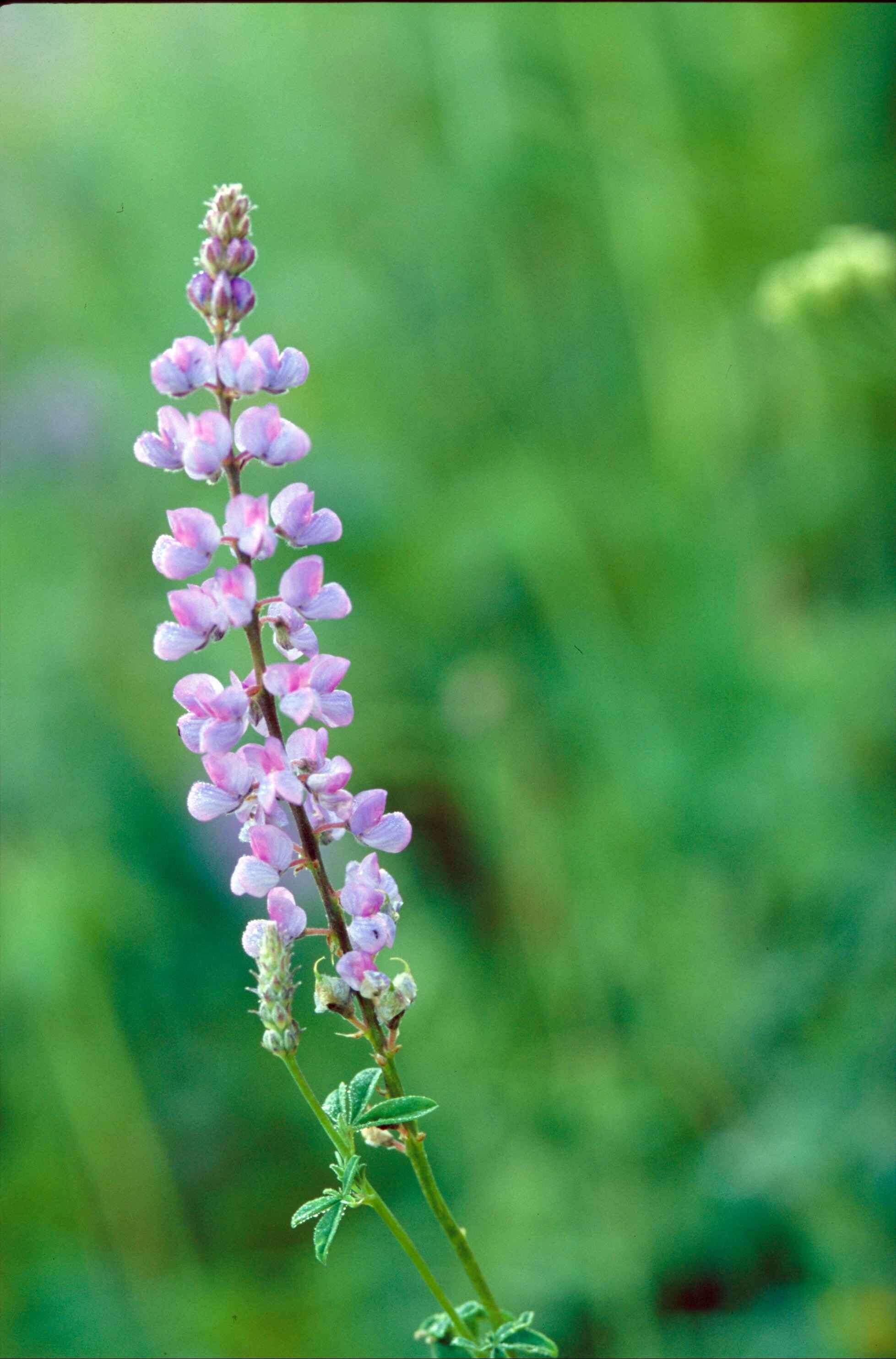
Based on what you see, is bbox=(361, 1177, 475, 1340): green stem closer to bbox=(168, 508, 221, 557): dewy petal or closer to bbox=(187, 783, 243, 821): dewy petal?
bbox=(187, 783, 243, 821): dewy petal

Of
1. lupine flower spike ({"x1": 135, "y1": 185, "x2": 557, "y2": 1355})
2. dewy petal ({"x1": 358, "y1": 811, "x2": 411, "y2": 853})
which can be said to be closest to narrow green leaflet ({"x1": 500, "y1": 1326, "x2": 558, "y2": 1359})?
lupine flower spike ({"x1": 135, "y1": 185, "x2": 557, "y2": 1355})

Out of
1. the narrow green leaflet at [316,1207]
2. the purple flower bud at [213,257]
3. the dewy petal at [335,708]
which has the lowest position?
the narrow green leaflet at [316,1207]

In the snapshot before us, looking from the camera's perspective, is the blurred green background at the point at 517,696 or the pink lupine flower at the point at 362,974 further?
the blurred green background at the point at 517,696

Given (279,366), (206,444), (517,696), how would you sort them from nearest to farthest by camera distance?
(206,444), (279,366), (517,696)

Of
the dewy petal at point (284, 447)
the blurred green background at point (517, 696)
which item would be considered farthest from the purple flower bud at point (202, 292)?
the blurred green background at point (517, 696)

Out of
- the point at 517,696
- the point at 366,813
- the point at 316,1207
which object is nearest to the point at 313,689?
the point at 366,813

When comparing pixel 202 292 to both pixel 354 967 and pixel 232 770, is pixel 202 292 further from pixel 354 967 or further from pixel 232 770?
pixel 354 967

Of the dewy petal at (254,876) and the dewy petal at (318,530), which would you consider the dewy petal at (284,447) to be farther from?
the dewy petal at (254,876)
